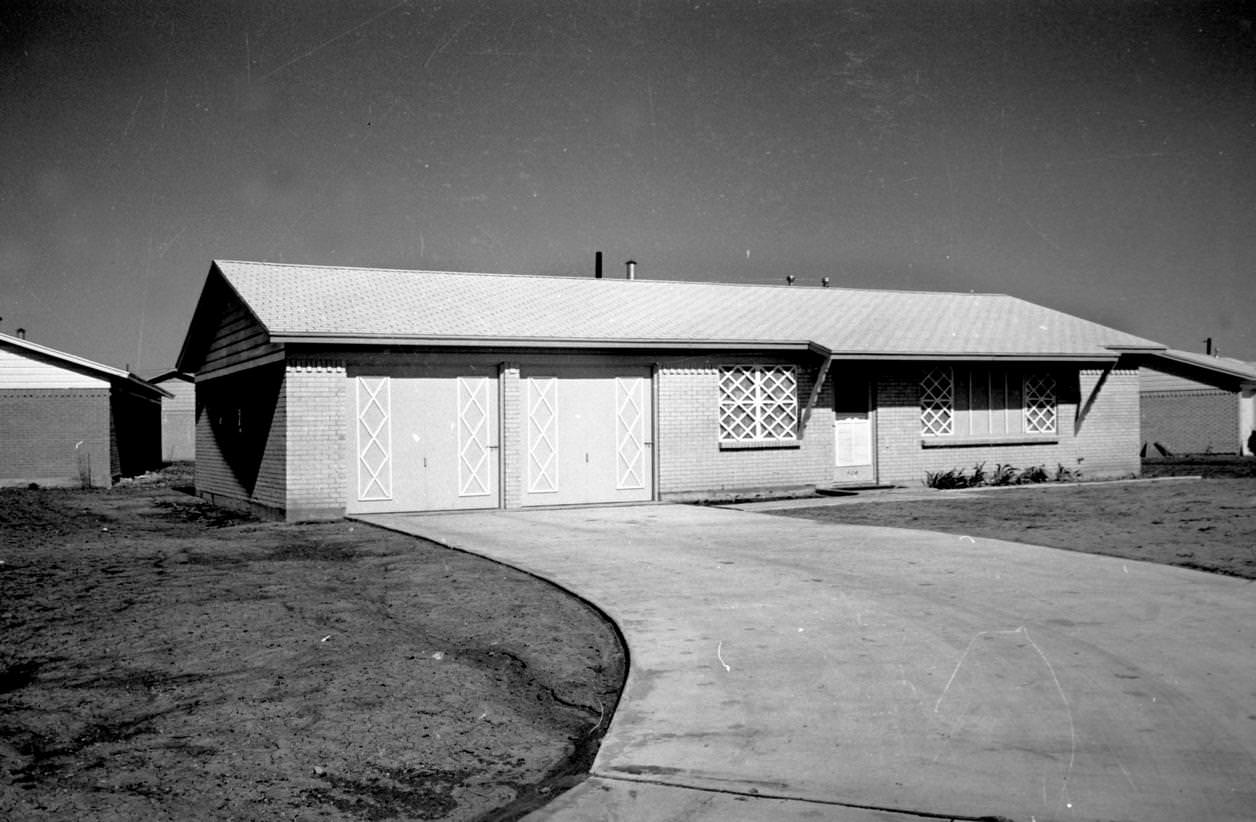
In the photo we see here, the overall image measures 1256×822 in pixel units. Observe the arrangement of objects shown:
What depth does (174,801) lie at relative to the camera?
13.4 feet

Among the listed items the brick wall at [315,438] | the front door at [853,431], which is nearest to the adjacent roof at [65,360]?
the brick wall at [315,438]

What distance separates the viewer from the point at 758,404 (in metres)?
18.5

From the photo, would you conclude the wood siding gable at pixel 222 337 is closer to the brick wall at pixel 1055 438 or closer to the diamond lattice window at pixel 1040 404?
the brick wall at pixel 1055 438

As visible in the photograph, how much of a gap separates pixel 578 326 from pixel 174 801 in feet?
45.9

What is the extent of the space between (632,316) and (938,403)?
21.5 ft

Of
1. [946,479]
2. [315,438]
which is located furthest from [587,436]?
[946,479]

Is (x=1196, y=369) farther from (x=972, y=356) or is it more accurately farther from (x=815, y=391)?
(x=815, y=391)

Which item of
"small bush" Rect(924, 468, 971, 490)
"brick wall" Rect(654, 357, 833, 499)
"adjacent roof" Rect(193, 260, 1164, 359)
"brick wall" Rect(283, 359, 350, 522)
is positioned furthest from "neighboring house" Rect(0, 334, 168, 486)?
"small bush" Rect(924, 468, 971, 490)

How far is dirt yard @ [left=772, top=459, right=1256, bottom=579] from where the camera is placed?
408 inches

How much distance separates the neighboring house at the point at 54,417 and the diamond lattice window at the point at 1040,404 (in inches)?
900

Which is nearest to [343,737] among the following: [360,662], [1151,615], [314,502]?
Result: [360,662]

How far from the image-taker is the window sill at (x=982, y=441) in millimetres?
20250

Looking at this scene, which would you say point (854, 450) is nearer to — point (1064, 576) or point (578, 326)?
point (578, 326)

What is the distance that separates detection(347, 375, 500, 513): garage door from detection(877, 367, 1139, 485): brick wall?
8013 millimetres
